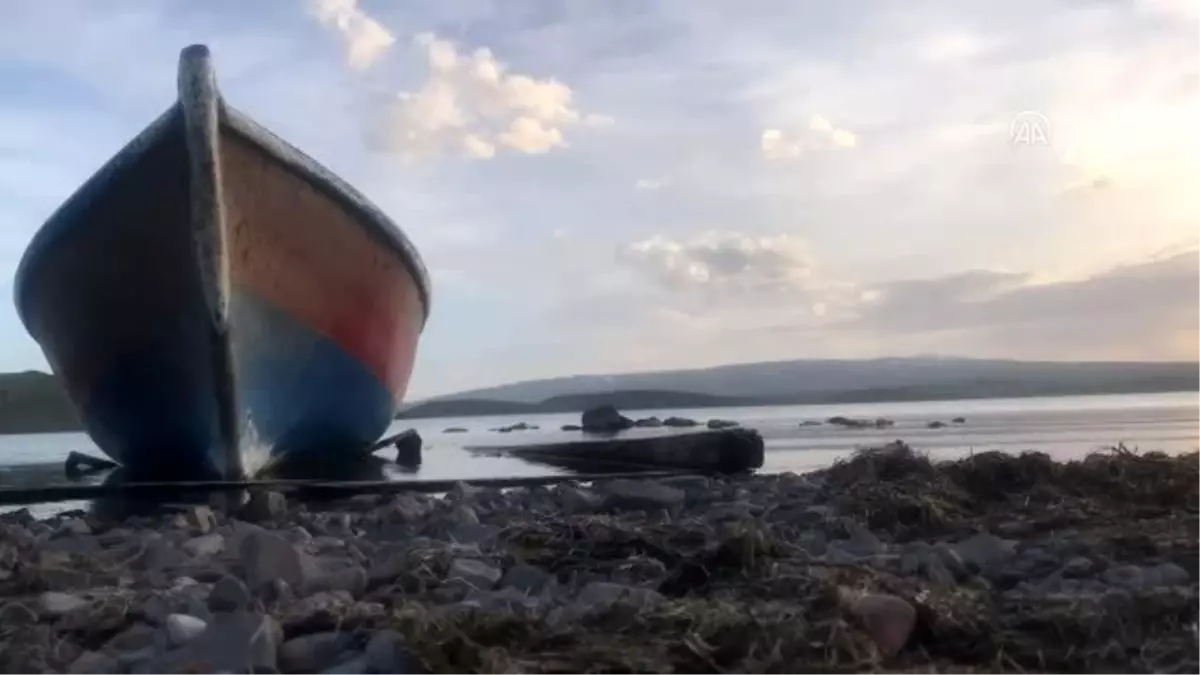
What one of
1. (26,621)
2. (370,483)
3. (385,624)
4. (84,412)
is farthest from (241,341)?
(385,624)

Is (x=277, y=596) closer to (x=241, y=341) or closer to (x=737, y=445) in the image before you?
(x=241, y=341)

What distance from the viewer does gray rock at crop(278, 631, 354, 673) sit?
236 centimetres

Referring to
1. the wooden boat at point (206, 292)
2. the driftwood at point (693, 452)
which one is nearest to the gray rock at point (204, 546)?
the wooden boat at point (206, 292)

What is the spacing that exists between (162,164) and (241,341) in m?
1.50

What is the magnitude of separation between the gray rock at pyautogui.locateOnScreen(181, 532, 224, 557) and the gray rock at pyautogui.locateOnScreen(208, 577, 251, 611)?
48.5 inches

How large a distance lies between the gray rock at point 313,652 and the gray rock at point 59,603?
0.89 meters

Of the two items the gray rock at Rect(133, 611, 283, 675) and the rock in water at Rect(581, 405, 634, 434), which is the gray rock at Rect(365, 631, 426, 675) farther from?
the rock in water at Rect(581, 405, 634, 434)

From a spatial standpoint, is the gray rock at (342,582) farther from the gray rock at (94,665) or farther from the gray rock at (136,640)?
the gray rock at (94,665)

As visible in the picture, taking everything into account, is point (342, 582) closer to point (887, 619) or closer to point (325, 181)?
point (887, 619)

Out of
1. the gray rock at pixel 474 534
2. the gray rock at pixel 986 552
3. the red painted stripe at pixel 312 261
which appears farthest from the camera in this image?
the red painted stripe at pixel 312 261

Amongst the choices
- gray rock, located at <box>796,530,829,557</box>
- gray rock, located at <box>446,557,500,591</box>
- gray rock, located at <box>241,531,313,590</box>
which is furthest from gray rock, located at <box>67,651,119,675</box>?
gray rock, located at <box>796,530,829,557</box>

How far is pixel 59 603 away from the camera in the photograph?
3.04 metres

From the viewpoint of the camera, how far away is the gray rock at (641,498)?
19.4ft

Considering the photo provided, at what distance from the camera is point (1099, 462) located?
21.9ft
